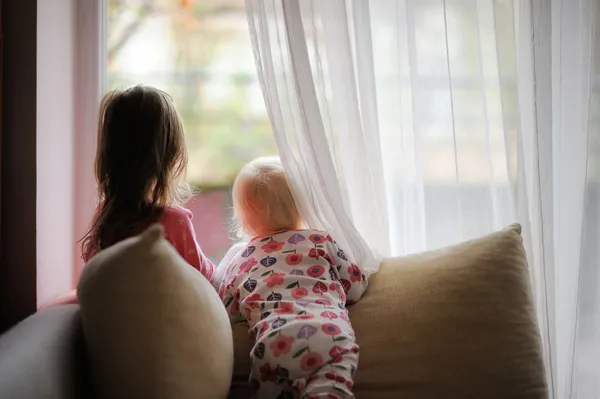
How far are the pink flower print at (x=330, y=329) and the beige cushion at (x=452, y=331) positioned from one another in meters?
0.11

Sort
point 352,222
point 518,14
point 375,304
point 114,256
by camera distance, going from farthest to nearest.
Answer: point 518,14, point 352,222, point 375,304, point 114,256

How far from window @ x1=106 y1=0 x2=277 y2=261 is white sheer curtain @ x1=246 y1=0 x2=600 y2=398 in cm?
38

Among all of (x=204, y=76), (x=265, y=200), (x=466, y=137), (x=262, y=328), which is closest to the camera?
(x=262, y=328)

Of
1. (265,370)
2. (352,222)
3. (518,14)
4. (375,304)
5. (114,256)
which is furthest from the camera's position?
(518,14)

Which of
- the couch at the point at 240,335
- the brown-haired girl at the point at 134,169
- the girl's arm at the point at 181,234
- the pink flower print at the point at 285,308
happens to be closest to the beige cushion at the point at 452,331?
the couch at the point at 240,335

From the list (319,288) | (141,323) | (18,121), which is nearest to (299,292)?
(319,288)

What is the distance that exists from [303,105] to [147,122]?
1.19 feet

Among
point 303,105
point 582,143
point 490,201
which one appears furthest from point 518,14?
point 303,105

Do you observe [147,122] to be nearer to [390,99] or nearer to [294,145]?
[294,145]

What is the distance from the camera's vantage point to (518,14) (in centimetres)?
170

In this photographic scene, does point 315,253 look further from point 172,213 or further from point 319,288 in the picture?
point 172,213

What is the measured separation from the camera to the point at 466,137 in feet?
5.56

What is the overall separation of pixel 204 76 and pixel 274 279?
2.45ft

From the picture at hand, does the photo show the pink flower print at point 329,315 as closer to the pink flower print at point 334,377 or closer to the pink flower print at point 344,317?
the pink flower print at point 344,317
